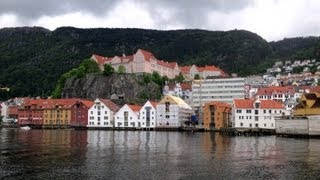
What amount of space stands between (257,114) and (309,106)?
21.0 metres

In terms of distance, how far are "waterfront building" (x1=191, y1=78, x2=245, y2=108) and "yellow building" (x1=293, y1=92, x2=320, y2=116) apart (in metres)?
67.8

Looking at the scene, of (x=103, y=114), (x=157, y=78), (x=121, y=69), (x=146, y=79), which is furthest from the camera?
(x=157, y=78)

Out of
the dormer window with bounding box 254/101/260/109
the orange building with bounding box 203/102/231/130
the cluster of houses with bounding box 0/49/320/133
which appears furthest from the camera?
the orange building with bounding box 203/102/231/130

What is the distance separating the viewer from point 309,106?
9675cm

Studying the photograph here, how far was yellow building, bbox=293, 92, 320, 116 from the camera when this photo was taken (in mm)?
94812

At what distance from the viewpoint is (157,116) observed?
138750 mm

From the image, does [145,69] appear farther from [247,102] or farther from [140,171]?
[140,171]

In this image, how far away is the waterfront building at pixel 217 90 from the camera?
169 m

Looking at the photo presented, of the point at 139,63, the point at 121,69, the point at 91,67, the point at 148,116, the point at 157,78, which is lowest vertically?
the point at 148,116

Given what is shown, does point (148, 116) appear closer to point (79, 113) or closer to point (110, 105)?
point (110, 105)

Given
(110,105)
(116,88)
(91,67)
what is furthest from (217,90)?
(91,67)

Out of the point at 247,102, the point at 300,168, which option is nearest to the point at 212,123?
the point at 247,102

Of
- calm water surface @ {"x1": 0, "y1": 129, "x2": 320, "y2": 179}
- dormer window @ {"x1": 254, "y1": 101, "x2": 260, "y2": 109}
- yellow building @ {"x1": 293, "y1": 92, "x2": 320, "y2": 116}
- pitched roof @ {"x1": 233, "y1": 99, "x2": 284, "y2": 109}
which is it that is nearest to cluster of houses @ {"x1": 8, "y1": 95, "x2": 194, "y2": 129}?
pitched roof @ {"x1": 233, "y1": 99, "x2": 284, "y2": 109}

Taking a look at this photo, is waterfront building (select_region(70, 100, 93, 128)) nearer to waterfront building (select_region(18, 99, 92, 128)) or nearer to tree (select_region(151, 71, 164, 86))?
waterfront building (select_region(18, 99, 92, 128))
